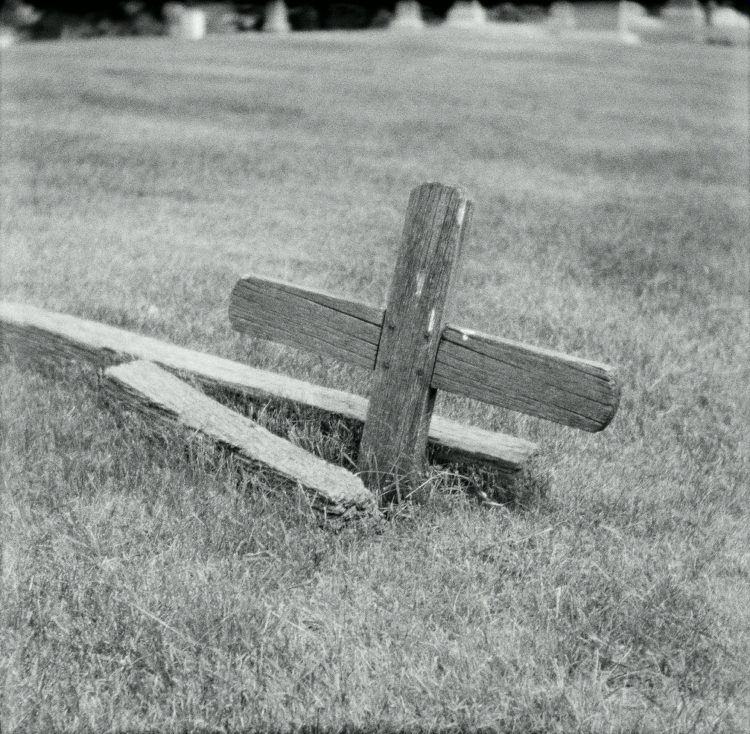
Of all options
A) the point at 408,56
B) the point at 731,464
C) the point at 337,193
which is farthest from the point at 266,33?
the point at 731,464

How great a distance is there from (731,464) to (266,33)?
26.6 metres

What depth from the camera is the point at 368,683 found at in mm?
2373

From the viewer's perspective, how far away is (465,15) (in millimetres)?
29281

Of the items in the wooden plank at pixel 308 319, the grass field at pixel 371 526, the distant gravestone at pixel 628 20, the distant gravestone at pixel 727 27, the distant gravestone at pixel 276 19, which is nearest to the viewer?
the grass field at pixel 371 526

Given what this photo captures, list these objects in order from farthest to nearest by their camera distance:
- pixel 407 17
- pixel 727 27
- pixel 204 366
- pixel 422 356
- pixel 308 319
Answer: pixel 727 27 < pixel 407 17 < pixel 204 366 < pixel 308 319 < pixel 422 356

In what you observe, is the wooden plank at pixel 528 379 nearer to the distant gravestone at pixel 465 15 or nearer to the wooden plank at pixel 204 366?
the wooden plank at pixel 204 366

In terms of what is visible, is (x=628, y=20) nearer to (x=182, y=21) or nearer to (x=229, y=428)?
(x=182, y=21)

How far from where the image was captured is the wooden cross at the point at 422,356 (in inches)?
116

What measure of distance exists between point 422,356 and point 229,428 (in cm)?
75

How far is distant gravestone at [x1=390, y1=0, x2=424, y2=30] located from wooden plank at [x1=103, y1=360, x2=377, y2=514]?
88.5 ft

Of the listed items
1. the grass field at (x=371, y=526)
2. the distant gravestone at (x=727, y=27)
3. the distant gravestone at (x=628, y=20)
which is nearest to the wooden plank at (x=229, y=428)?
the grass field at (x=371, y=526)

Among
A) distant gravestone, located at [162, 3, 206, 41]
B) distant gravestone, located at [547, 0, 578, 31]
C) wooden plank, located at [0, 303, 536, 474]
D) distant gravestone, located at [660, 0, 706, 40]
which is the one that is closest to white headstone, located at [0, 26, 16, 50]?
distant gravestone, located at [162, 3, 206, 41]

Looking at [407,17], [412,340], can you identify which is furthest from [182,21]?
[412,340]

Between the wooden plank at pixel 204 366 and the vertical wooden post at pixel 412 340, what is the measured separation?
9.3 inches
